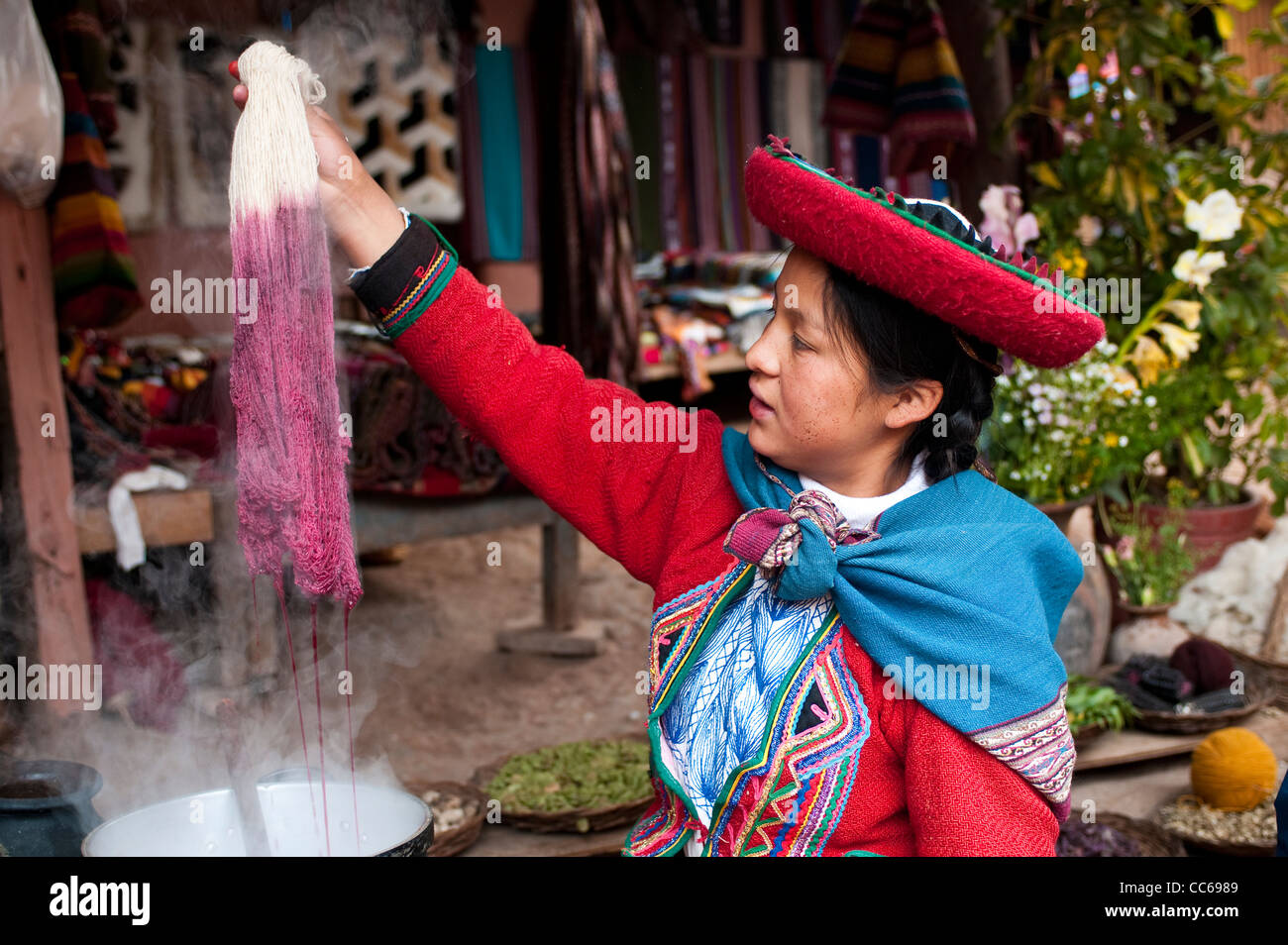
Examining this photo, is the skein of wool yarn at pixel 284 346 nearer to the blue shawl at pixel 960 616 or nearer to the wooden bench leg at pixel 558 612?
the blue shawl at pixel 960 616

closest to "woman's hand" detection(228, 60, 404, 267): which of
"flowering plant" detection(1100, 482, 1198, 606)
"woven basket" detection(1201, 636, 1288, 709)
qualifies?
"flowering plant" detection(1100, 482, 1198, 606)

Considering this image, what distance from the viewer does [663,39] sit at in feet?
21.3

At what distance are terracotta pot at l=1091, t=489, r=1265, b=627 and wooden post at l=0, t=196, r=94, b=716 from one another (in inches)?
138

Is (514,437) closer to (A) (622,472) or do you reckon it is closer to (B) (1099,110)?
(A) (622,472)

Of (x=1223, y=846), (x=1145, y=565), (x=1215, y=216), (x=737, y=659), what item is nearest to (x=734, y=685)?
(x=737, y=659)

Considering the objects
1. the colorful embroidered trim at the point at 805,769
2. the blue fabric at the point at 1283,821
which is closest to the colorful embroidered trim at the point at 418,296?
the colorful embroidered trim at the point at 805,769

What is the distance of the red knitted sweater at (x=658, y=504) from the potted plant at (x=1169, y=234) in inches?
105

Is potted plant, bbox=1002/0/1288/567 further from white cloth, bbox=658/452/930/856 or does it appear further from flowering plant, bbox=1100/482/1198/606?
white cloth, bbox=658/452/930/856

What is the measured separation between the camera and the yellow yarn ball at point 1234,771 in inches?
124

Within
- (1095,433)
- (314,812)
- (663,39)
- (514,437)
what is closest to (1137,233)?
(1095,433)

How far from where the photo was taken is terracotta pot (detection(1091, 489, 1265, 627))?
4512mm

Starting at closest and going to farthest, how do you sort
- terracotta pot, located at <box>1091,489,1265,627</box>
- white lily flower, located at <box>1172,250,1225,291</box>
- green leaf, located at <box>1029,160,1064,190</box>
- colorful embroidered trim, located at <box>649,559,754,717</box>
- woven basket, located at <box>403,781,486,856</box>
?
colorful embroidered trim, located at <box>649,559,754,717</box>, woven basket, located at <box>403,781,486,856</box>, white lily flower, located at <box>1172,250,1225,291</box>, green leaf, located at <box>1029,160,1064,190</box>, terracotta pot, located at <box>1091,489,1265,627</box>

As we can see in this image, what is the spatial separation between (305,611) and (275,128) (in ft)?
6.65

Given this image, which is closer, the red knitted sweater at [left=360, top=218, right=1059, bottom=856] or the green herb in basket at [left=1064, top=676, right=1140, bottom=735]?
the red knitted sweater at [left=360, top=218, right=1059, bottom=856]
